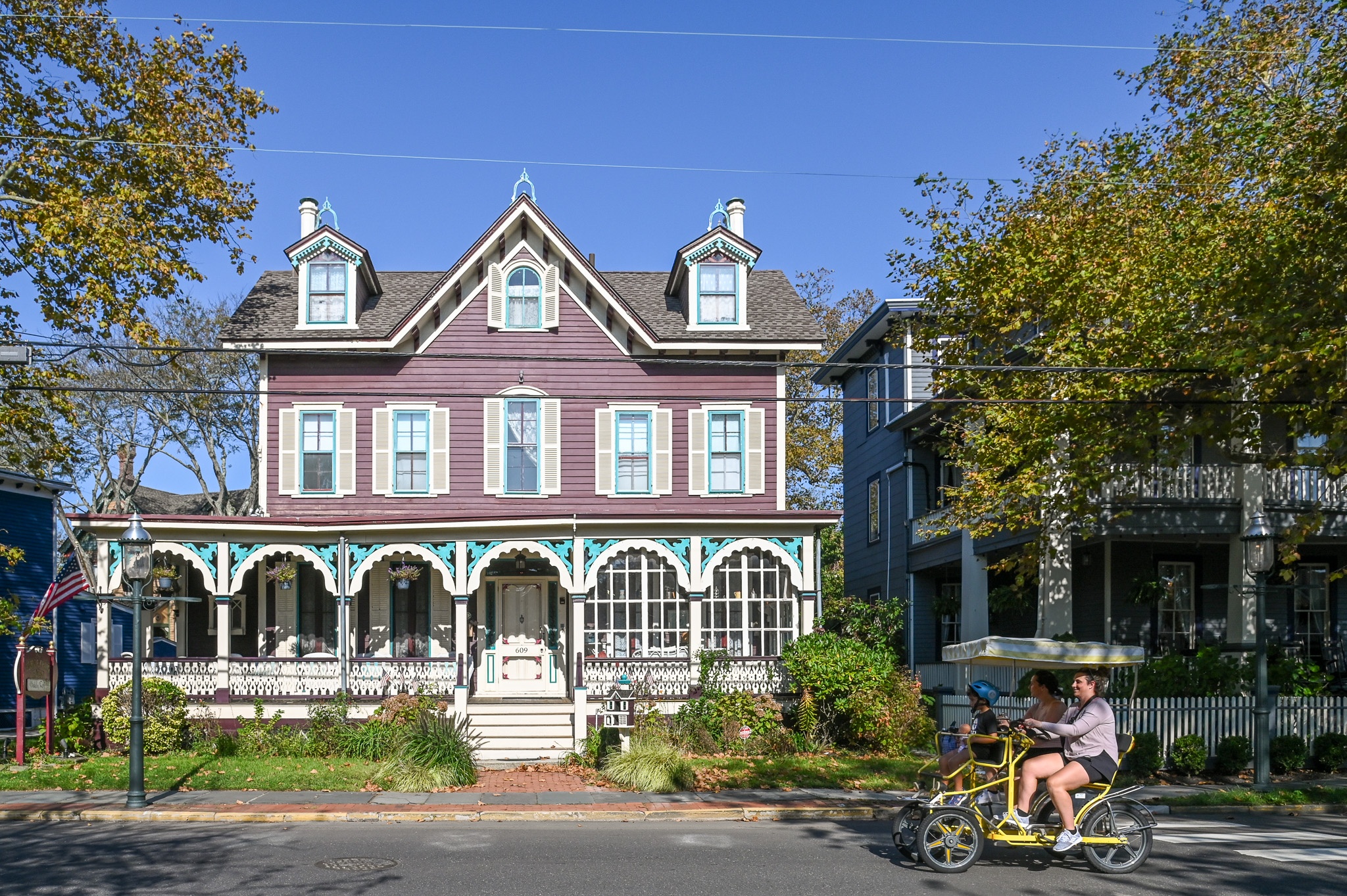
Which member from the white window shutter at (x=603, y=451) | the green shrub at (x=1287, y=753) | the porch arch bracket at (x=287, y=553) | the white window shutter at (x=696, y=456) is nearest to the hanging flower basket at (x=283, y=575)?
the porch arch bracket at (x=287, y=553)

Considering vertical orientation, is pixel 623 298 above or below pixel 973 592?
above

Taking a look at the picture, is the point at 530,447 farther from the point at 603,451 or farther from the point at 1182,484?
the point at 1182,484

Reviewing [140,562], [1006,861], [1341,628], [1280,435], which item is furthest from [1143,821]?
[1341,628]

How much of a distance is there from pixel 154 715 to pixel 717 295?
13.7 meters

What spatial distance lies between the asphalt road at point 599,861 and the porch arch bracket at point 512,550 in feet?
28.3

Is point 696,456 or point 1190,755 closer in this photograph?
point 1190,755

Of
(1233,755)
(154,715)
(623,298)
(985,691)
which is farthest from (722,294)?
(985,691)

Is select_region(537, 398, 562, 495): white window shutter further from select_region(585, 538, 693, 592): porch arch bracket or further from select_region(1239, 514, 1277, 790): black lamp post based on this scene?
select_region(1239, 514, 1277, 790): black lamp post

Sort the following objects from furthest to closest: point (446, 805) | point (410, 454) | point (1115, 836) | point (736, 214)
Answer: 1. point (736, 214)
2. point (410, 454)
3. point (446, 805)
4. point (1115, 836)

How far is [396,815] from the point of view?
1485 centimetres

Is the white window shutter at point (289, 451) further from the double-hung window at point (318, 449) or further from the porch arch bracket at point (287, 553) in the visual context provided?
the porch arch bracket at point (287, 553)

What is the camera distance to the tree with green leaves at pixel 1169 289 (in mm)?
16344

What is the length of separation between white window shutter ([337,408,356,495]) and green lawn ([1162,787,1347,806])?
16497 millimetres

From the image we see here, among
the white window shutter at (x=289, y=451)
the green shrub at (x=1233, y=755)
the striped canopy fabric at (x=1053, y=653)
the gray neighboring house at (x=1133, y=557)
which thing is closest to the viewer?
the striped canopy fabric at (x=1053, y=653)
